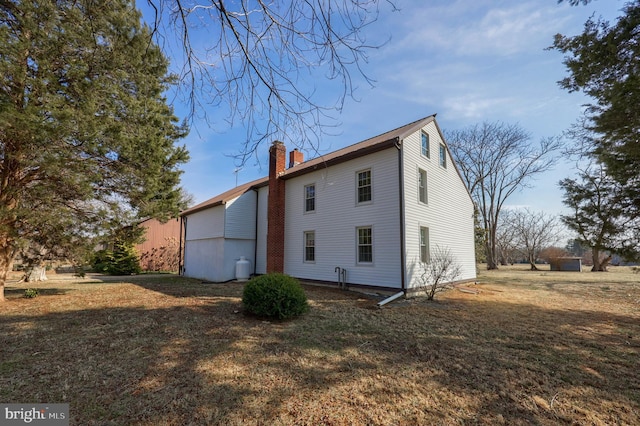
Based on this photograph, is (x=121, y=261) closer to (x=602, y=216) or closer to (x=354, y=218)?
(x=354, y=218)

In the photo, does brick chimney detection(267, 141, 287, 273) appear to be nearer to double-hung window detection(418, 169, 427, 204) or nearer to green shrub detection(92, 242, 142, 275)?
double-hung window detection(418, 169, 427, 204)

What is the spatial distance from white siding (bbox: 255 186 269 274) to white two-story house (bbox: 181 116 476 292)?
5 cm

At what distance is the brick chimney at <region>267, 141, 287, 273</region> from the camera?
13.7 metres

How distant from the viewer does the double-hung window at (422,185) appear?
11484 mm

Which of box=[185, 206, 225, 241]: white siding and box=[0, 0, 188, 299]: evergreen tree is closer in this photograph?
box=[0, 0, 188, 299]: evergreen tree

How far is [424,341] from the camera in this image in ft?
17.8

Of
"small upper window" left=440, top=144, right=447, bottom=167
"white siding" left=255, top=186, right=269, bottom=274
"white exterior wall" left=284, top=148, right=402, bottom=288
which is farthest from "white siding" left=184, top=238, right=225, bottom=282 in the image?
"small upper window" left=440, top=144, right=447, bottom=167

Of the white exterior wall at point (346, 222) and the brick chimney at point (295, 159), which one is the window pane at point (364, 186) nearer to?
the white exterior wall at point (346, 222)

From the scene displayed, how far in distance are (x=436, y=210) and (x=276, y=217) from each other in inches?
285

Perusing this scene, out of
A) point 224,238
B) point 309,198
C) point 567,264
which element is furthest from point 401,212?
point 567,264

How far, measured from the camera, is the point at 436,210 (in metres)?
12.3

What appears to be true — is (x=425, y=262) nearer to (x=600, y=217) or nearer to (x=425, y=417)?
(x=600, y=217)

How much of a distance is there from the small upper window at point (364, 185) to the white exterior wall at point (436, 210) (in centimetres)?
148

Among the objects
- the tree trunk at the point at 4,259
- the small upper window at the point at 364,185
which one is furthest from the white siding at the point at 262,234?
the tree trunk at the point at 4,259
